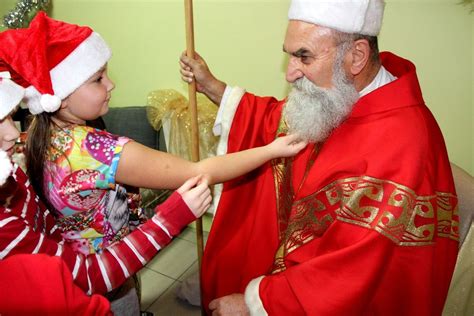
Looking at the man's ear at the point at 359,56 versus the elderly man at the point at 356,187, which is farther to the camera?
the man's ear at the point at 359,56

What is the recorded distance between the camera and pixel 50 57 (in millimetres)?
1070

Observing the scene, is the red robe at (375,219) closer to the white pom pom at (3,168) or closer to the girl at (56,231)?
the girl at (56,231)

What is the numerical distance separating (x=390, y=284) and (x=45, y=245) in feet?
3.26

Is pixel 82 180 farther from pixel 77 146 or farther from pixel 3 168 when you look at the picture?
pixel 3 168

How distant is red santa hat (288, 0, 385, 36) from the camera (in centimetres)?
122

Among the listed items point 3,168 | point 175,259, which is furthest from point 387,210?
point 175,259

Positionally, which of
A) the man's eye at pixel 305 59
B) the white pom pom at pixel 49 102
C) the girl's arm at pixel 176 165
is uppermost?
the man's eye at pixel 305 59

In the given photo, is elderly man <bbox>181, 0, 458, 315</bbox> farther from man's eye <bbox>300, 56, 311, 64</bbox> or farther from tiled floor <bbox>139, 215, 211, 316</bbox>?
tiled floor <bbox>139, 215, 211, 316</bbox>

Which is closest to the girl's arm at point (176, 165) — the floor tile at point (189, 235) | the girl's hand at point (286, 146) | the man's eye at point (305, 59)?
the girl's hand at point (286, 146)

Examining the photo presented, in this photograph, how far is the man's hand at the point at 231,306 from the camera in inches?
53.7

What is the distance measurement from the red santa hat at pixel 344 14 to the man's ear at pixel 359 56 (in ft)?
0.12

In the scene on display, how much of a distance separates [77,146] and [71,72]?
0.69 feet

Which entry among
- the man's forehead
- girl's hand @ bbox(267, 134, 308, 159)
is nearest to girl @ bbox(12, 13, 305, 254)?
girl's hand @ bbox(267, 134, 308, 159)

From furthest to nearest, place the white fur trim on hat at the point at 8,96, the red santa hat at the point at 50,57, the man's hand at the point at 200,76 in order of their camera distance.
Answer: the man's hand at the point at 200,76
the red santa hat at the point at 50,57
the white fur trim on hat at the point at 8,96
